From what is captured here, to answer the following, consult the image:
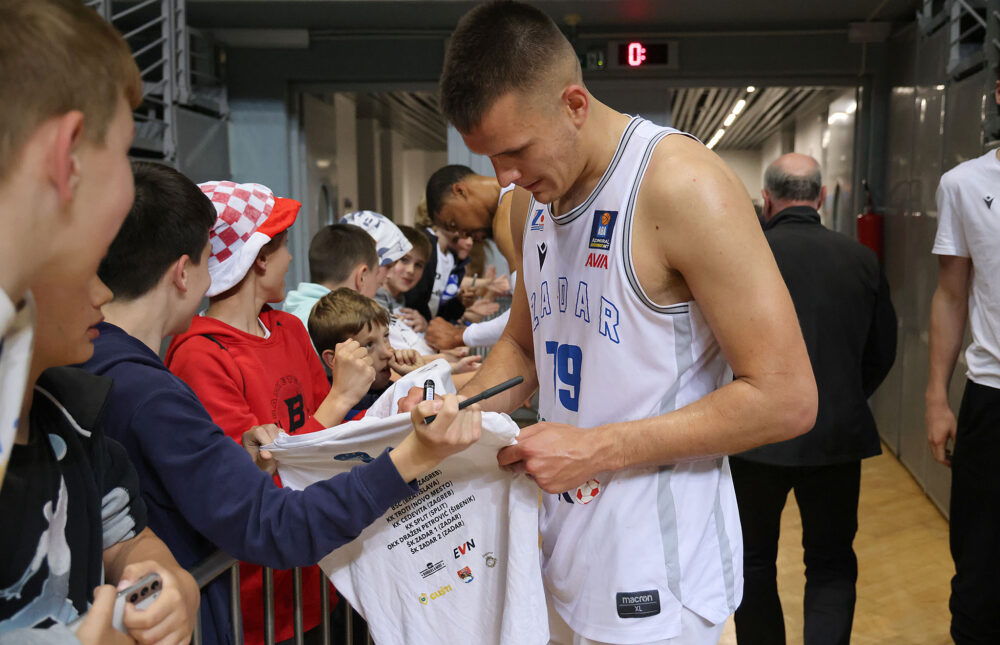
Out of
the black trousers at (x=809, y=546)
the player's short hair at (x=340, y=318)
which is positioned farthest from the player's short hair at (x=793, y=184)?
the player's short hair at (x=340, y=318)

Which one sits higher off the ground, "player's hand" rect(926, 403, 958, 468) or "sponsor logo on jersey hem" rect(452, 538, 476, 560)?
"sponsor logo on jersey hem" rect(452, 538, 476, 560)

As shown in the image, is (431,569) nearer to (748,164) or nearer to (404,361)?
(404,361)

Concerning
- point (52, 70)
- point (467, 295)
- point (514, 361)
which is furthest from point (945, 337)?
point (467, 295)

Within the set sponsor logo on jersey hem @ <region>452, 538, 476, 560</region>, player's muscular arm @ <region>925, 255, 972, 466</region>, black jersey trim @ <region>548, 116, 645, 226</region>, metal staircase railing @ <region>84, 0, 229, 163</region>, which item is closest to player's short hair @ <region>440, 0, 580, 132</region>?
black jersey trim @ <region>548, 116, 645, 226</region>

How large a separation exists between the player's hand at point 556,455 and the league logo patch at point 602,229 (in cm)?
34

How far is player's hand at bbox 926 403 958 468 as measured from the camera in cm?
271

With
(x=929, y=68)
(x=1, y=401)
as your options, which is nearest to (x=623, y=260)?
(x=1, y=401)

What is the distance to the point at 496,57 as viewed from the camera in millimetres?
1424

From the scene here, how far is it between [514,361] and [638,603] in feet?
2.18

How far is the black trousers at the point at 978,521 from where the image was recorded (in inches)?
95.5

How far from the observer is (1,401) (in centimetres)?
61

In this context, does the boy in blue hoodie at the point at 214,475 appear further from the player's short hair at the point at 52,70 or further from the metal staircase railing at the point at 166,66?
the metal staircase railing at the point at 166,66

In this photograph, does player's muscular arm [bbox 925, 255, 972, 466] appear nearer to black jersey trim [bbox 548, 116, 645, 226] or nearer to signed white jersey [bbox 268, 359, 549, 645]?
black jersey trim [bbox 548, 116, 645, 226]

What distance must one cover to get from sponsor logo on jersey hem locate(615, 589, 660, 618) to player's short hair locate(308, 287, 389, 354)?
1503 mm
